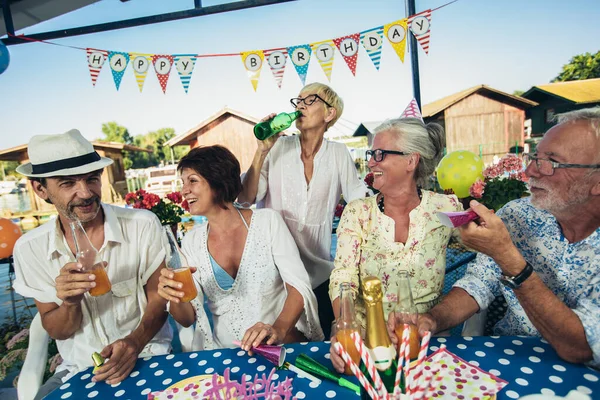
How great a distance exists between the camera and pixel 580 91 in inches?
690

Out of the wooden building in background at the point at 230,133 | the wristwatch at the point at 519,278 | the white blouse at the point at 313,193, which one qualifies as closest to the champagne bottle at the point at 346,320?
A: the wristwatch at the point at 519,278

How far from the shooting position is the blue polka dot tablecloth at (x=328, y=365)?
94cm

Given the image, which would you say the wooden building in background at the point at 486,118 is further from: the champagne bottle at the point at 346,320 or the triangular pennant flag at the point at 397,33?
the champagne bottle at the point at 346,320

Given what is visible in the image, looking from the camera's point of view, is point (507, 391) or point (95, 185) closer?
point (507, 391)

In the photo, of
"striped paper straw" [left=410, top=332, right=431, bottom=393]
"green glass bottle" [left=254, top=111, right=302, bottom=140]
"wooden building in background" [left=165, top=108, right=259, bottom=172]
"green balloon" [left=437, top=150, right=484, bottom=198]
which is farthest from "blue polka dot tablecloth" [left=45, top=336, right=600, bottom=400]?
"wooden building in background" [left=165, top=108, right=259, bottom=172]

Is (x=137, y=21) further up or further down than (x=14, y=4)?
further down

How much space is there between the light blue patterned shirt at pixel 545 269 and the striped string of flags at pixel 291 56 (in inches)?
107

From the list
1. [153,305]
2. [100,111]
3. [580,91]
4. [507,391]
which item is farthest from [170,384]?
[100,111]

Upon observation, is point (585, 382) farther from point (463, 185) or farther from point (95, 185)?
point (463, 185)

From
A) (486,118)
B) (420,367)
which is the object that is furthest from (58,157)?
(486,118)

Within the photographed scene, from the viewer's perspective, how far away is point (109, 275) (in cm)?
178

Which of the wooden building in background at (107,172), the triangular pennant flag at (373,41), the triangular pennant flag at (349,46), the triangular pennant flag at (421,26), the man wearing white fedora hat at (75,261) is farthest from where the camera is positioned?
the wooden building in background at (107,172)

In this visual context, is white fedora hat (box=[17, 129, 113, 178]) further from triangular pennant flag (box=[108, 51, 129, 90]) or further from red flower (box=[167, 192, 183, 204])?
triangular pennant flag (box=[108, 51, 129, 90])

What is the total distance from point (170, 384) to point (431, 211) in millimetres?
1385
